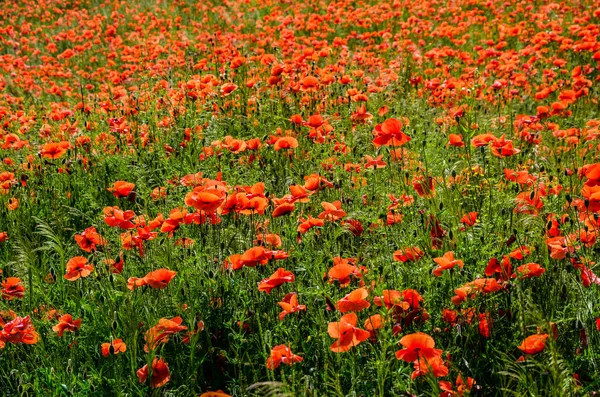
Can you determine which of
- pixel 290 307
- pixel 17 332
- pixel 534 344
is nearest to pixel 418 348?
pixel 534 344

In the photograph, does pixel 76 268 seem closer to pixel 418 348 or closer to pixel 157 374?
pixel 157 374

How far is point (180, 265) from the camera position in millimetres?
2461

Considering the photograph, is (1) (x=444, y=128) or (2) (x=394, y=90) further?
(2) (x=394, y=90)

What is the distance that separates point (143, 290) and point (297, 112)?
2.31 metres

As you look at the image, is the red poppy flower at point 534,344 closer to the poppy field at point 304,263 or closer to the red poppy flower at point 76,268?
the poppy field at point 304,263

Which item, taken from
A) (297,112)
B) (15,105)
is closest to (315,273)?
(297,112)

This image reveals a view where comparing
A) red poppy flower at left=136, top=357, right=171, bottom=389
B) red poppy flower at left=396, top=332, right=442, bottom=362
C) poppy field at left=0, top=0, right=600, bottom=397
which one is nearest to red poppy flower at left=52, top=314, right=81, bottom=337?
poppy field at left=0, top=0, right=600, bottom=397

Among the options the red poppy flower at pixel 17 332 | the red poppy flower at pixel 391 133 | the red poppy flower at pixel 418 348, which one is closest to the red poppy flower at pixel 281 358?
the red poppy flower at pixel 418 348

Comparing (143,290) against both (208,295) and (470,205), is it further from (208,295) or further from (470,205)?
(470,205)

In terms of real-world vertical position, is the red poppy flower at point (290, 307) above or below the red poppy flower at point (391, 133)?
below

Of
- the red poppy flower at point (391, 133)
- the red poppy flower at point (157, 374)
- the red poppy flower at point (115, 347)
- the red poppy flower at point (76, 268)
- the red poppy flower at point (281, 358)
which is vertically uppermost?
the red poppy flower at point (391, 133)

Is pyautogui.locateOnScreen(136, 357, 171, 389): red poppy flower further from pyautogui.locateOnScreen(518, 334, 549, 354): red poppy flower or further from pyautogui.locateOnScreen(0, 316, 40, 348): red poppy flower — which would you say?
pyautogui.locateOnScreen(518, 334, 549, 354): red poppy flower

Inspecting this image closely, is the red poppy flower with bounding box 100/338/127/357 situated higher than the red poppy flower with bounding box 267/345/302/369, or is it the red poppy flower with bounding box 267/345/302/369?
the red poppy flower with bounding box 267/345/302/369

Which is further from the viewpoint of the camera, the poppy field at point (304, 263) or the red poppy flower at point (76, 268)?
the red poppy flower at point (76, 268)
